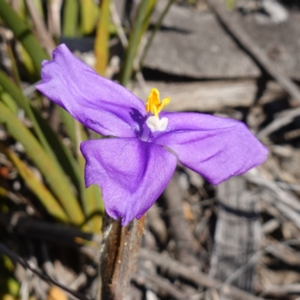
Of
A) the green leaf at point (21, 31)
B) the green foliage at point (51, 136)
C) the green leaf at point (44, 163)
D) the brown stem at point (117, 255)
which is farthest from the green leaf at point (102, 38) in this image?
the brown stem at point (117, 255)

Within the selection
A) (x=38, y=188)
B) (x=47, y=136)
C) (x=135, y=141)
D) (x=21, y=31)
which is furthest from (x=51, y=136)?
(x=135, y=141)

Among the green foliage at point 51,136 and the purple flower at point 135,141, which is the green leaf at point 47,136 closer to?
the green foliage at point 51,136

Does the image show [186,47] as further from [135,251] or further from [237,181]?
[135,251]

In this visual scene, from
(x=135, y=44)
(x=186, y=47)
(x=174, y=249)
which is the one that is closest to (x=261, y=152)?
(x=135, y=44)

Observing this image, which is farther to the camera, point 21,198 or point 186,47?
point 186,47

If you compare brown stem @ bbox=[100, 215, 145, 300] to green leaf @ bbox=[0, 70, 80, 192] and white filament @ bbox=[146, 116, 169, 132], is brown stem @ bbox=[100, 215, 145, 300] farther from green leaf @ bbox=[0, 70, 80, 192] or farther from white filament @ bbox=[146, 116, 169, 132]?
green leaf @ bbox=[0, 70, 80, 192]

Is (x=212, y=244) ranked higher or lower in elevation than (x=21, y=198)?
lower

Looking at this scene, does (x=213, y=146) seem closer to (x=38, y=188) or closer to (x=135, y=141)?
(x=135, y=141)

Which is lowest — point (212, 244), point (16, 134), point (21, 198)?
point (212, 244)
